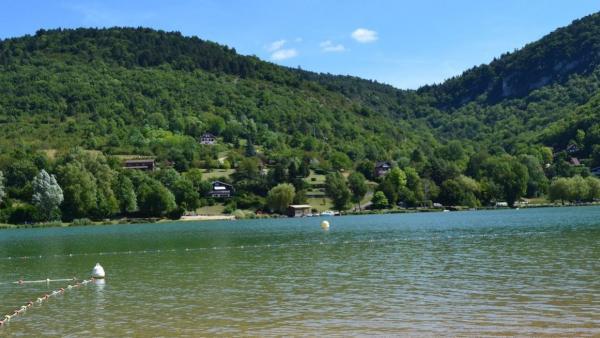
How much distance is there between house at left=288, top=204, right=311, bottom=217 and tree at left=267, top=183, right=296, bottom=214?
4.83 ft

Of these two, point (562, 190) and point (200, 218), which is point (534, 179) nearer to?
point (562, 190)

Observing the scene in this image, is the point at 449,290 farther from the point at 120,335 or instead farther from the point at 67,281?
the point at 67,281

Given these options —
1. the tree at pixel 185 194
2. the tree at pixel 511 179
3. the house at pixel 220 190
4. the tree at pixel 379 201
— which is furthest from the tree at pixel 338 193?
the tree at pixel 511 179

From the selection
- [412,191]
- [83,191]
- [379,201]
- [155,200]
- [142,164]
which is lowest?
[379,201]

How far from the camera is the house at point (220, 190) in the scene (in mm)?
165300

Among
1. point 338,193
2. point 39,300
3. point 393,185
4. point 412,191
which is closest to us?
point 39,300

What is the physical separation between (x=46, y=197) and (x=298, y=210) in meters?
56.5

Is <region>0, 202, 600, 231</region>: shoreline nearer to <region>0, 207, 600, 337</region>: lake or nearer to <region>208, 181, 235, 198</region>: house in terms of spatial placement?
<region>208, 181, 235, 198</region>: house

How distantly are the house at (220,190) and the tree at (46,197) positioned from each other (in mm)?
43429

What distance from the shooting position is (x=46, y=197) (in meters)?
126

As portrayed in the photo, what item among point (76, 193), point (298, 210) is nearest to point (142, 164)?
point (298, 210)

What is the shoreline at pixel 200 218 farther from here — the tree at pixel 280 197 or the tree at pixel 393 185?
the tree at pixel 393 185

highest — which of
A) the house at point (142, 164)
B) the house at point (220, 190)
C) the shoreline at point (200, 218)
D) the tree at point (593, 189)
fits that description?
the house at point (142, 164)

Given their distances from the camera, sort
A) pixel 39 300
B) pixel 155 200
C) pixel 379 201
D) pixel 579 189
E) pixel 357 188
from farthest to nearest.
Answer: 1. pixel 357 188
2. pixel 379 201
3. pixel 579 189
4. pixel 155 200
5. pixel 39 300
